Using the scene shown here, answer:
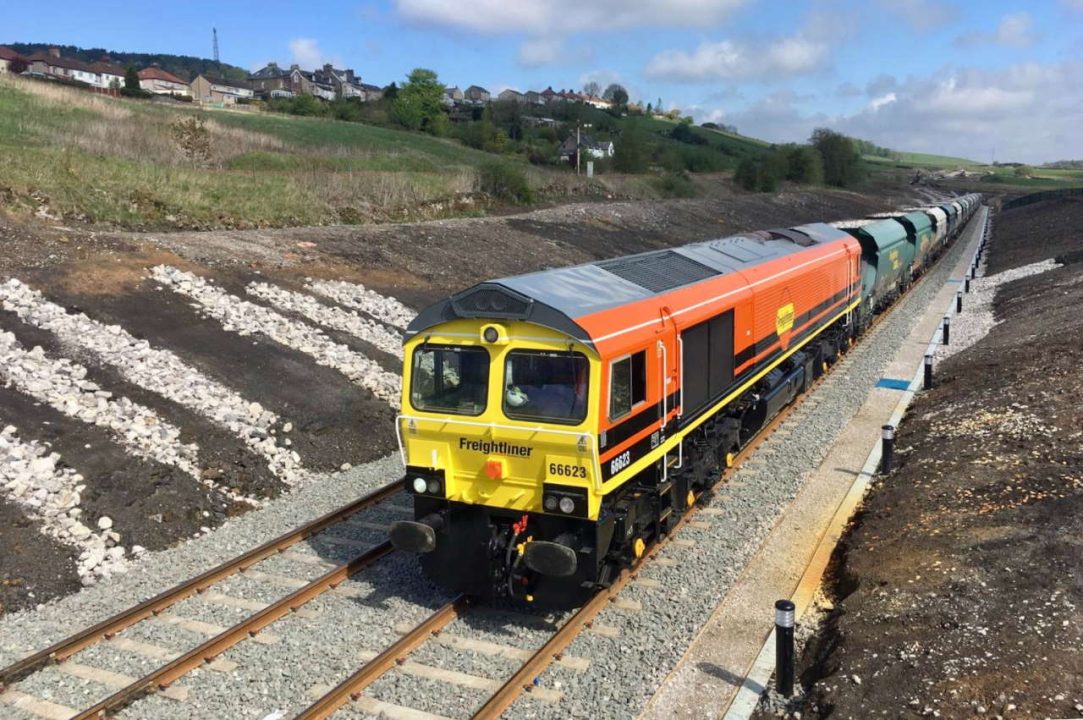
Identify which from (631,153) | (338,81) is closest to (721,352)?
(631,153)

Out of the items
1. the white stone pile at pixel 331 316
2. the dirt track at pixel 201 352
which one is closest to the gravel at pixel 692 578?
the dirt track at pixel 201 352

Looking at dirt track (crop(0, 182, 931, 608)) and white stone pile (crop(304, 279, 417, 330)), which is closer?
dirt track (crop(0, 182, 931, 608))

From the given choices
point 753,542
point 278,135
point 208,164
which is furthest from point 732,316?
point 278,135

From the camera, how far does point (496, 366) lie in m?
8.48

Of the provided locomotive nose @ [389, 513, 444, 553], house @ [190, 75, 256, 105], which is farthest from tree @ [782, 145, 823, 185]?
locomotive nose @ [389, 513, 444, 553]

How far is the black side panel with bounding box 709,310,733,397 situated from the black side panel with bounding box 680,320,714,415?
0.16 meters

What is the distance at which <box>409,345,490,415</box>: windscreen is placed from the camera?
8625 mm

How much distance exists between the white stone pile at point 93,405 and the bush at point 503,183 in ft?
109

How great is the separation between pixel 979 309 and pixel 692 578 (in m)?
23.9

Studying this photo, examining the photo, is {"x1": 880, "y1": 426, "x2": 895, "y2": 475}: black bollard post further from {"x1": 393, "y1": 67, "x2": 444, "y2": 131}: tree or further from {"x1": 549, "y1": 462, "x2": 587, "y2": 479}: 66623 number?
Answer: {"x1": 393, "y1": 67, "x2": 444, "y2": 131}: tree

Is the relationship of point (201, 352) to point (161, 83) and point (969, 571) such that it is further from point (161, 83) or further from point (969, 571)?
point (161, 83)

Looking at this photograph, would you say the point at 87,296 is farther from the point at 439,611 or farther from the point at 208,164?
the point at 208,164

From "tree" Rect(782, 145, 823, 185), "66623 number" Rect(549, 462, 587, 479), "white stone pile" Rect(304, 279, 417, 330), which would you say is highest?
"tree" Rect(782, 145, 823, 185)

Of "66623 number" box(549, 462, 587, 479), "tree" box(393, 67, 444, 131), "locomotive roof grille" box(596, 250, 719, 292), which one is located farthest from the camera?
"tree" box(393, 67, 444, 131)
